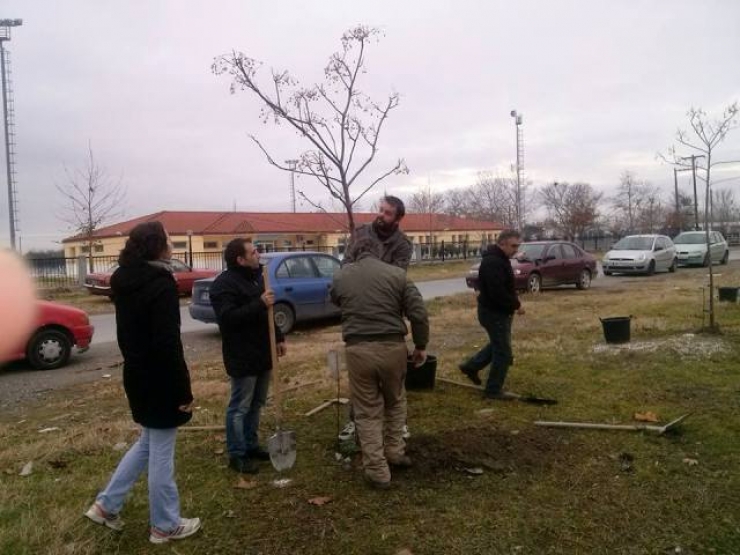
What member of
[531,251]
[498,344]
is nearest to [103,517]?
[498,344]

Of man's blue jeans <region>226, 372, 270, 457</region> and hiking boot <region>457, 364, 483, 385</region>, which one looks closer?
man's blue jeans <region>226, 372, 270, 457</region>

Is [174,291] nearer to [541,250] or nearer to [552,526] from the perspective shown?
[552,526]

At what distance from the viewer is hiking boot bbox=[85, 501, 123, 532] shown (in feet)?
12.1

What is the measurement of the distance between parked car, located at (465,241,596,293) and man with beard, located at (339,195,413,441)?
512 inches

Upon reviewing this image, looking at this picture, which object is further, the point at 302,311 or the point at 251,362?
the point at 302,311

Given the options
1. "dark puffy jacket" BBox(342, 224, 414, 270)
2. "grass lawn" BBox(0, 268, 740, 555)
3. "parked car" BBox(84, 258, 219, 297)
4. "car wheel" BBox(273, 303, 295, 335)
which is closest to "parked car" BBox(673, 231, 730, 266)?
"parked car" BBox(84, 258, 219, 297)

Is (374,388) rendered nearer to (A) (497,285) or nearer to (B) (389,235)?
(B) (389,235)

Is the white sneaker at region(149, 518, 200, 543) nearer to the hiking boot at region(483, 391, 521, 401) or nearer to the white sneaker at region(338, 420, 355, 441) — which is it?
the white sneaker at region(338, 420, 355, 441)

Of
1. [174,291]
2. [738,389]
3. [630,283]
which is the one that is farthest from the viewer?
[630,283]

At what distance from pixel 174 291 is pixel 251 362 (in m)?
1.20

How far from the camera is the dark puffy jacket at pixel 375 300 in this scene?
164 inches

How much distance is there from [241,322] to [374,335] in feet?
3.27

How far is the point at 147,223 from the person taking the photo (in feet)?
11.6

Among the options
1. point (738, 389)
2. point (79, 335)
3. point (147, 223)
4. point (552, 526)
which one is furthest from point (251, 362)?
point (79, 335)
